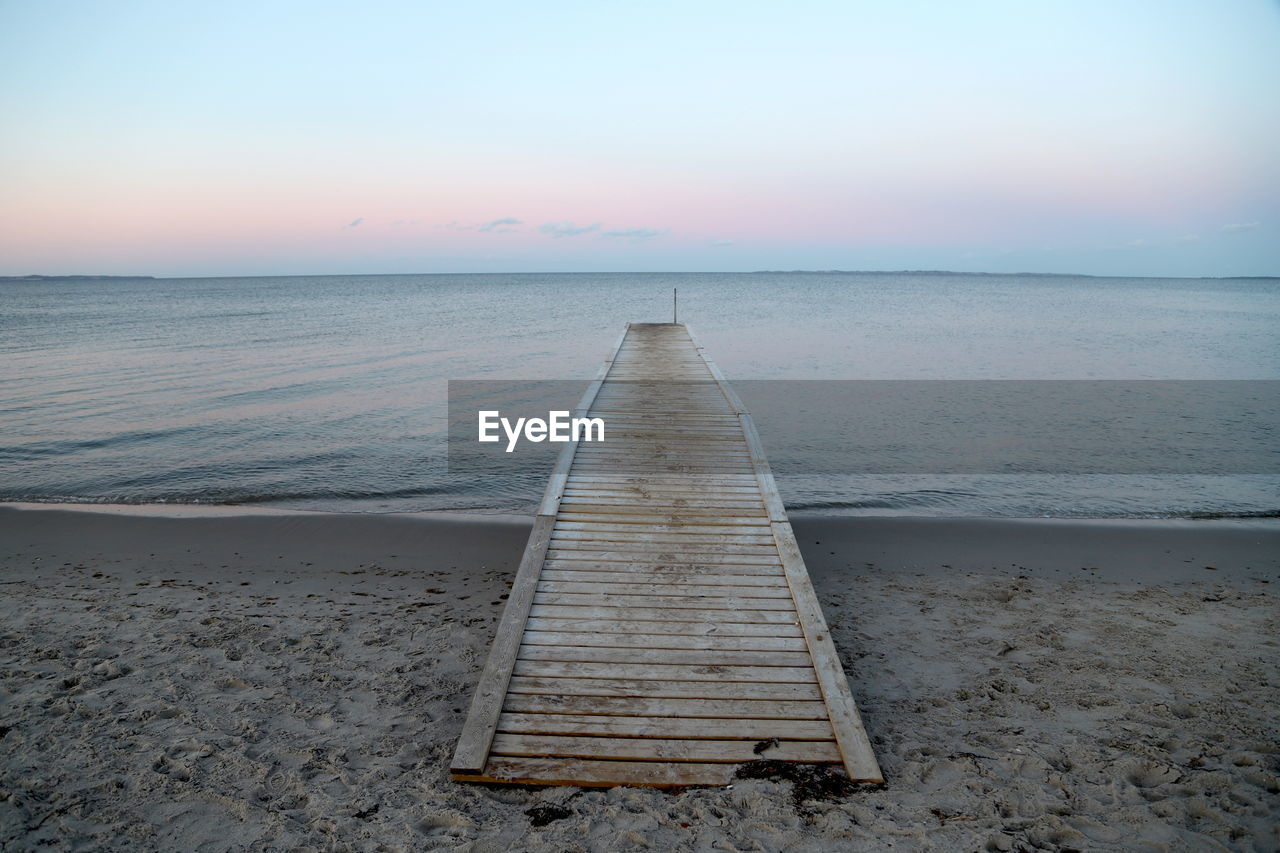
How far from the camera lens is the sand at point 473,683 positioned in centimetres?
402

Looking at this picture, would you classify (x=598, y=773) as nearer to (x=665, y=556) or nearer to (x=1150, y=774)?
(x=665, y=556)

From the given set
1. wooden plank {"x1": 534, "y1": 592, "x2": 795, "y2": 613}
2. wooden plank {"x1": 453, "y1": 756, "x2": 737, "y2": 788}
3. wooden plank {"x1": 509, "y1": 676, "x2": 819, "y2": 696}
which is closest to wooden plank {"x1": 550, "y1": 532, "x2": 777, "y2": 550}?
wooden plank {"x1": 534, "y1": 592, "x2": 795, "y2": 613}

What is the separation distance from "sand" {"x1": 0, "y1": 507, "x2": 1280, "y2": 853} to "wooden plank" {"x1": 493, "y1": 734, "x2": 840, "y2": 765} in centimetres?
23

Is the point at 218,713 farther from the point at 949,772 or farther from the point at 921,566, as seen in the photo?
the point at 921,566

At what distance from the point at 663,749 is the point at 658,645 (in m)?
0.95

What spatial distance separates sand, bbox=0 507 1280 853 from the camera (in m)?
4.02

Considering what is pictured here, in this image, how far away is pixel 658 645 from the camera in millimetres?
5340

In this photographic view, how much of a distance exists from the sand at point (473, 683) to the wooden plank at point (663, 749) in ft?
0.76

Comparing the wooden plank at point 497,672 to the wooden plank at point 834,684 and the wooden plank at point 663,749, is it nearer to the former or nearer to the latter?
the wooden plank at point 663,749

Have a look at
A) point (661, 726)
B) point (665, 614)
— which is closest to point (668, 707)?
point (661, 726)

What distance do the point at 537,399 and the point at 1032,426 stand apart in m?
12.3

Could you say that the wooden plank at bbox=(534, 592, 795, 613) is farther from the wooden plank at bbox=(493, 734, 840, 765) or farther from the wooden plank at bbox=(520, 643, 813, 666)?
the wooden plank at bbox=(493, 734, 840, 765)

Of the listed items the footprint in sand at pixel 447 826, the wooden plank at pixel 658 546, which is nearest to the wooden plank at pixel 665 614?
the wooden plank at pixel 658 546

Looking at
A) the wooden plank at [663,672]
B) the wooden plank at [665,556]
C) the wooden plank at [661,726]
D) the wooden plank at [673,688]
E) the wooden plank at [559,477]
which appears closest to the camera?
the wooden plank at [661,726]
